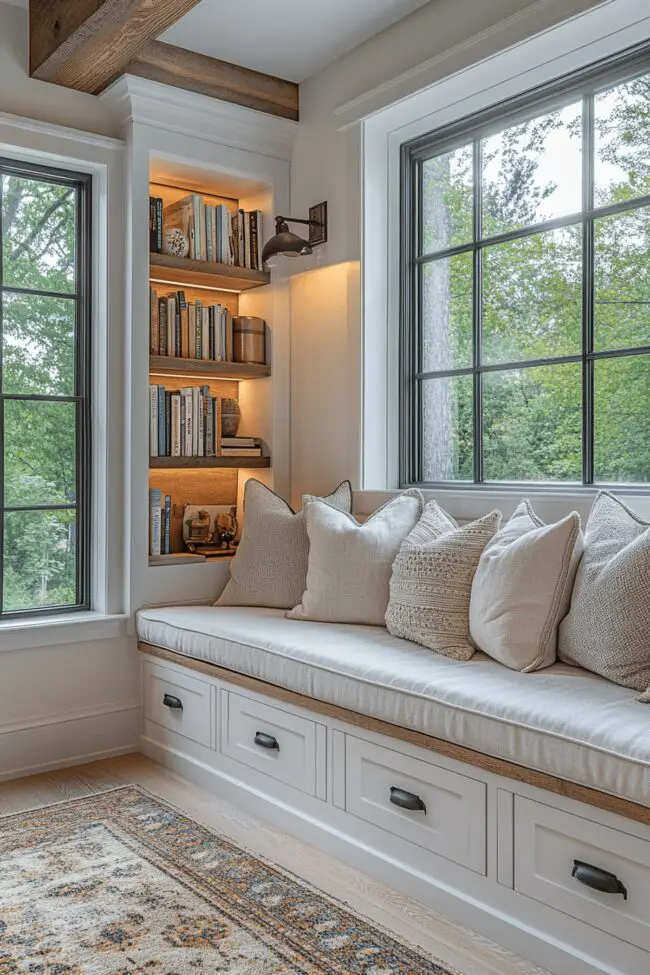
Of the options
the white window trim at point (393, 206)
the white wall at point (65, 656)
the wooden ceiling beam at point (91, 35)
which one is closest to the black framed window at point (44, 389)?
the white wall at point (65, 656)

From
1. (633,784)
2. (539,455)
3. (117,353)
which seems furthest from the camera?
(117,353)

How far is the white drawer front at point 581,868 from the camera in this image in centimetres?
172

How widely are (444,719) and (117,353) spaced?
80.8 inches

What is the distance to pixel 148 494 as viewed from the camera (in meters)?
3.47

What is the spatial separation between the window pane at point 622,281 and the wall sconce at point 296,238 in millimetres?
1174

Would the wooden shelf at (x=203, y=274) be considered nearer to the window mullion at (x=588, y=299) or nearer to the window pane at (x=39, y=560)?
the window pane at (x=39, y=560)

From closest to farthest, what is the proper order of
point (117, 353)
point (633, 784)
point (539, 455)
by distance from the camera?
point (633, 784)
point (539, 455)
point (117, 353)

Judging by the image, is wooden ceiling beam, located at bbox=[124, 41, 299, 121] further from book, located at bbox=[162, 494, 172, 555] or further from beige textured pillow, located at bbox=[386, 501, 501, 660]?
beige textured pillow, located at bbox=[386, 501, 501, 660]

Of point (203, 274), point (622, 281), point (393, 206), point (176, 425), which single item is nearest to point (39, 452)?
point (176, 425)

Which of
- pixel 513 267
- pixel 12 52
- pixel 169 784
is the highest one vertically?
→ pixel 12 52

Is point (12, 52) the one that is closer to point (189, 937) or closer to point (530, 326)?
point (530, 326)

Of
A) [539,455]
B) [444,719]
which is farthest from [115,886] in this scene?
[539,455]

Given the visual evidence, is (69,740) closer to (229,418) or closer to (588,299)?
(229,418)

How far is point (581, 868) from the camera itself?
5.92 ft
